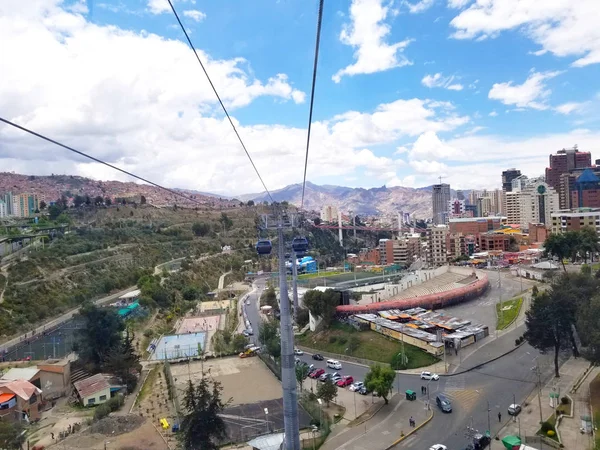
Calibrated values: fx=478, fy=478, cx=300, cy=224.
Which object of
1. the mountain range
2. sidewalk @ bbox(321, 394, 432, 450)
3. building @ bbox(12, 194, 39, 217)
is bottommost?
sidewalk @ bbox(321, 394, 432, 450)

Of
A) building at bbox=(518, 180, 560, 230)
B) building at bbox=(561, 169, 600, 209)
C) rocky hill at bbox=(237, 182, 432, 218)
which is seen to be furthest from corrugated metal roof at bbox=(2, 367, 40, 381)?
rocky hill at bbox=(237, 182, 432, 218)

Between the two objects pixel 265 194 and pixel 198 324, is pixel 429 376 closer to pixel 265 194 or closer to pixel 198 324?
pixel 198 324

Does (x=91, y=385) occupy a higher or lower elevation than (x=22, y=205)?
lower

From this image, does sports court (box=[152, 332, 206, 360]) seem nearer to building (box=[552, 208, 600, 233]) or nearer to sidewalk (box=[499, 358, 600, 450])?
sidewalk (box=[499, 358, 600, 450])

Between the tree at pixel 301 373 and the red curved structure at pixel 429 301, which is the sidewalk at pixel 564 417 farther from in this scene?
the red curved structure at pixel 429 301

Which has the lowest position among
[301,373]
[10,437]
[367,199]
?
[301,373]

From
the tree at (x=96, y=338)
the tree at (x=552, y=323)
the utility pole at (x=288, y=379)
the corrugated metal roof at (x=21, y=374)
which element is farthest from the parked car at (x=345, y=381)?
the corrugated metal roof at (x=21, y=374)

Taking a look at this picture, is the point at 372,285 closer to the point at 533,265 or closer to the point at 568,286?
the point at 533,265

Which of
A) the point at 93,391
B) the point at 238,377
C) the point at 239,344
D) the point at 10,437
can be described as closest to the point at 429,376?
the point at 238,377
